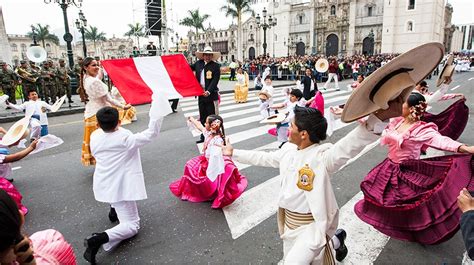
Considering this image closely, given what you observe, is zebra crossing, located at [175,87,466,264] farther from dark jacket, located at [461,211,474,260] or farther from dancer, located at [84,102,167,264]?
dark jacket, located at [461,211,474,260]

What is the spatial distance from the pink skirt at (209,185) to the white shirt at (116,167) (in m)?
1.05

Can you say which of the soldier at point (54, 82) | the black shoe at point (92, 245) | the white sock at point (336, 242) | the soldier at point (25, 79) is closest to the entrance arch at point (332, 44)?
the soldier at point (54, 82)

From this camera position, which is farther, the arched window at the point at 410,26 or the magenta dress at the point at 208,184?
the arched window at the point at 410,26

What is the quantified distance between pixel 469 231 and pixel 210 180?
268cm

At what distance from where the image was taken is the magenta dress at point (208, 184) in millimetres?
3930

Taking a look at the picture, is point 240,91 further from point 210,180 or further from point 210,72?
point 210,180

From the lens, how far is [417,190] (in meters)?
2.84

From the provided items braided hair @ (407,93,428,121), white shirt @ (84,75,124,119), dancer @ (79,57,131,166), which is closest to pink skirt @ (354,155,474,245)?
braided hair @ (407,93,428,121)

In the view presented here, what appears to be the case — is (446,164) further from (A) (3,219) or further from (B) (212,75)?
(B) (212,75)

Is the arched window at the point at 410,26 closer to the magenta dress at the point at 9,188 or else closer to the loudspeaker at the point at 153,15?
the loudspeaker at the point at 153,15

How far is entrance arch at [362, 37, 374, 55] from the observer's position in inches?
2100

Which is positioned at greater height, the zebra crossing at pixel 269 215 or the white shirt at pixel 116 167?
the white shirt at pixel 116 167

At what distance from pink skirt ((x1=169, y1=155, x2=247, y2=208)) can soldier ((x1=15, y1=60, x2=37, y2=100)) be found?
11.1 meters

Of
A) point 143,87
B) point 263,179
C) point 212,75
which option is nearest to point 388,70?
point 143,87
